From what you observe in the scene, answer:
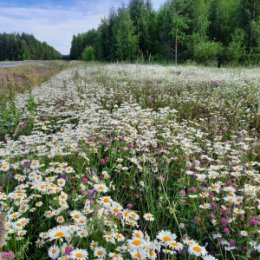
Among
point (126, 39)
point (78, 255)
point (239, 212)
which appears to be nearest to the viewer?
point (78, 255)

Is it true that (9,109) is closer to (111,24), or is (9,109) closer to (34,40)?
(111,24)

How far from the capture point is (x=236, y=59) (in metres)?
25.4

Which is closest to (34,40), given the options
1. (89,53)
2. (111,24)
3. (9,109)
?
(89,53)

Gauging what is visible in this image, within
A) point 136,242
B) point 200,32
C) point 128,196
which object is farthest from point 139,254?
point 200,32

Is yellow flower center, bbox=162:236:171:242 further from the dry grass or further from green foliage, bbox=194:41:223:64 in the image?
green foliage, bbox=194:41:223:64

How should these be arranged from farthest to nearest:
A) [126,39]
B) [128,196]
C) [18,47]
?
[18,47]
[126,39]
[128,196]

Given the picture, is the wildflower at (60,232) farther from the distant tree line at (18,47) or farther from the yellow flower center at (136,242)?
the distant tree line at (18,47)

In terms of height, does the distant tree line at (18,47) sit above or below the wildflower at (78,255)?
above

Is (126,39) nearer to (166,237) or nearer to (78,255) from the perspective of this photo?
(166,237)

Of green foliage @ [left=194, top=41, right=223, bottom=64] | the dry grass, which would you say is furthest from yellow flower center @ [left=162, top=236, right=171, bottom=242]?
green foliage @ [left=194, top=41, right=223, bottom=64]

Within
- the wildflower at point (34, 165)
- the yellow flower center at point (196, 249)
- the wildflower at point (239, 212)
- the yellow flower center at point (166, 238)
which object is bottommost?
the wildflower at point (239, 212)

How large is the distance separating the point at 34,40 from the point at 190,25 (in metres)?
99.6

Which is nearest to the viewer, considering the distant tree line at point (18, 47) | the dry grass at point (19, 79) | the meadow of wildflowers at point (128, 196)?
the meadow of wildflowers at point (128, 196)

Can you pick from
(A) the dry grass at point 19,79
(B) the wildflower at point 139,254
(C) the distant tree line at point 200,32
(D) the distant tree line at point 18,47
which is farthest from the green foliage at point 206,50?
(D) the distant tree line at point 18,47
